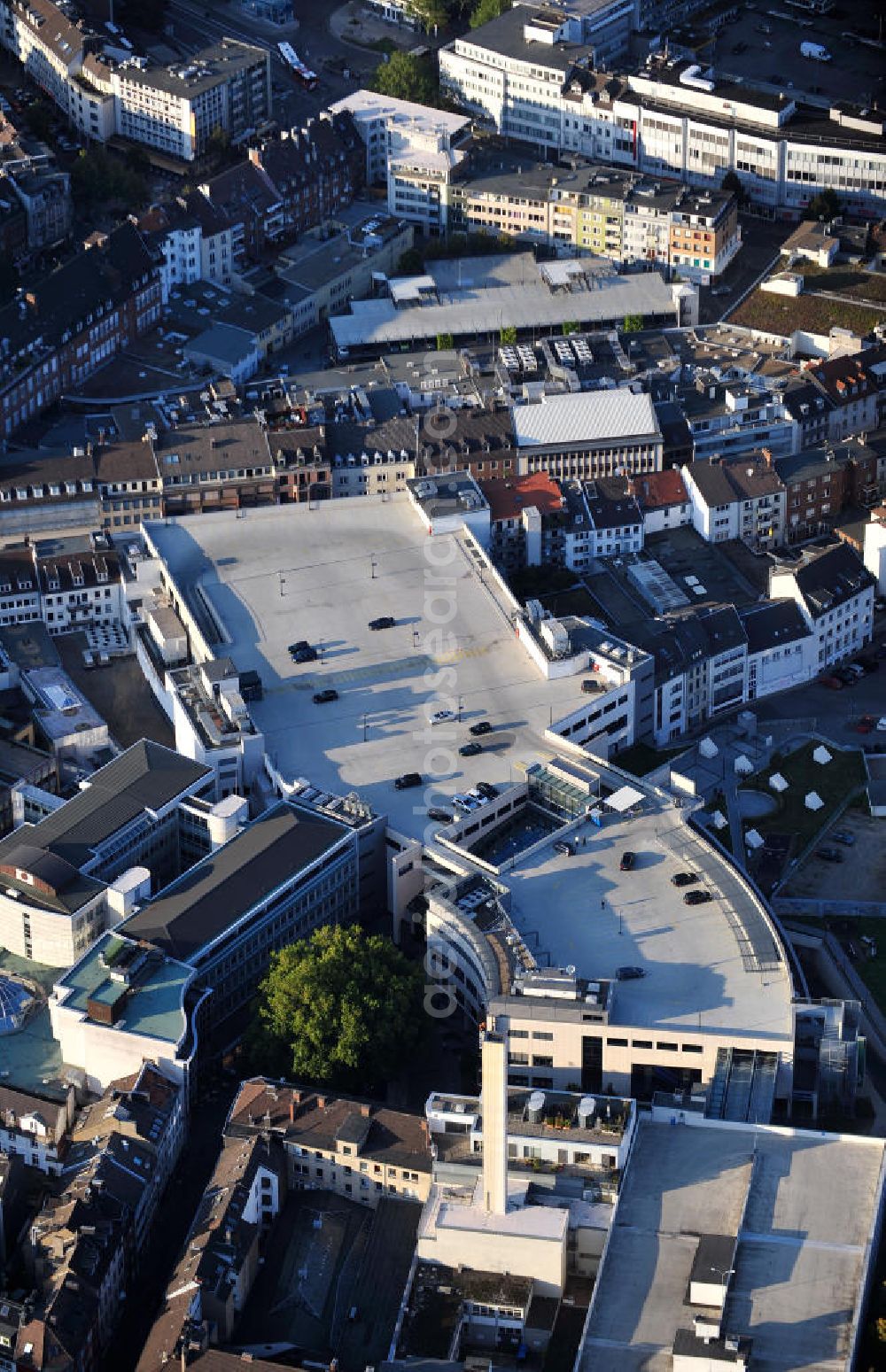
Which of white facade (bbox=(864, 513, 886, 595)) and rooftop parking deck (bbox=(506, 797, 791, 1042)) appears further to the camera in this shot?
white facade (bbox=(864, 513, 886, 595))

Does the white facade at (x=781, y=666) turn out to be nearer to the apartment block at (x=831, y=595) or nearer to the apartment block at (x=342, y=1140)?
the apartment block at (x=831, y=595)

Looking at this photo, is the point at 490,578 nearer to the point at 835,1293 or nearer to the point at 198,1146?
the point at 198,1146

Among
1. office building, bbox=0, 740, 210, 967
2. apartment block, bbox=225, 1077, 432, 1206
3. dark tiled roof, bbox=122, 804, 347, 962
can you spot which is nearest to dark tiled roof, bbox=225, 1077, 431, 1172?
apartment block, bbox=225, 1077, 432, 1206

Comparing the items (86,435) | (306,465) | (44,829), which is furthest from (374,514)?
(44,829)

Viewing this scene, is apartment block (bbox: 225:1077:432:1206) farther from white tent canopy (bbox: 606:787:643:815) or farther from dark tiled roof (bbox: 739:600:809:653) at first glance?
dark tiled roof (bbox: 739:600:809:653)

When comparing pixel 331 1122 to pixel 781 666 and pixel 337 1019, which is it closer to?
pixel 337 1019

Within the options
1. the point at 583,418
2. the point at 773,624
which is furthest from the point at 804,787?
the point at 583,418

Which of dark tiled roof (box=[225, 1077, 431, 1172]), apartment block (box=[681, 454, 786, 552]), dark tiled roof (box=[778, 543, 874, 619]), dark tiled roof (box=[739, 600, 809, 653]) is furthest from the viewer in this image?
apartment block (box=[681, 454, 786, 552])

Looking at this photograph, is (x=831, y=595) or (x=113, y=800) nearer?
(x=113, y=800)

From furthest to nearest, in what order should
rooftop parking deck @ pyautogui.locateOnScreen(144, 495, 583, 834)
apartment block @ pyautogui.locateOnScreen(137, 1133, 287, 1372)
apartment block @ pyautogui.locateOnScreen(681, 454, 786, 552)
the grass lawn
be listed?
apartment block @ pyautogui.locateOnScreen(681, 454, 786, 552), the grass lawn, rooftop parking deck @ pyautogui.locateOnScreen(144, 495, 583, 834), apartment block @ pyautogui.locateOnScreen(137, 1133, 287, 1372)
